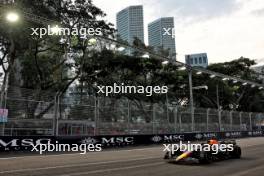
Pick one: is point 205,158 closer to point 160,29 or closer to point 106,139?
point 106,139

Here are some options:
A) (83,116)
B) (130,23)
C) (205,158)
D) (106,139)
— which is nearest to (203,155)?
(205,158)

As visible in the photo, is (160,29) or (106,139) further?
(160,29)

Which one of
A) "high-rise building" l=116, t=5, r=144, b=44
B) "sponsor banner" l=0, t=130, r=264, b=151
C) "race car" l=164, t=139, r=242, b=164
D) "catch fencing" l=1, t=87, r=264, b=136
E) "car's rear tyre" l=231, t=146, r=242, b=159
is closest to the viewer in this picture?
"race car" l=164, t=139, r=242, b=164

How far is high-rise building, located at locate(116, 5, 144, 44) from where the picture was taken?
3478 centimetres

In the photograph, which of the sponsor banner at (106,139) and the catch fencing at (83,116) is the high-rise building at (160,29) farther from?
the sponsor banner at (106,139)

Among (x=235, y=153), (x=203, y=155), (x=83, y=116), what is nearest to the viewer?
(x=203, y=155)

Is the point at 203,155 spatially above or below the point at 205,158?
above

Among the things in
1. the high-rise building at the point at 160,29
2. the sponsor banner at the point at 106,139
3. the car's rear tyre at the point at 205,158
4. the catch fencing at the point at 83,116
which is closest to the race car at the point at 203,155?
the car's rear tyre at the point at 205,158

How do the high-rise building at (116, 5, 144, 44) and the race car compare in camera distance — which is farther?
the high-rise building at (116, 5, 144, 44)

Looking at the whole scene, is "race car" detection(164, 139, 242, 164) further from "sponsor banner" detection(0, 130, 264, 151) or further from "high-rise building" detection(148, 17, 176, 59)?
"high-rise building" detection(148, 17, 176, 59)

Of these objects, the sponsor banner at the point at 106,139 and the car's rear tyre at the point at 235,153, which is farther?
the sponsor banner at the point at 106,139

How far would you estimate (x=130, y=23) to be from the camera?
38312mm

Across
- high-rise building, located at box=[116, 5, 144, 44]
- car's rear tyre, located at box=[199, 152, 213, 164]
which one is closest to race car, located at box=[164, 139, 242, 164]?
car's rear tyre, located at box=[199, 152, 213, 164]

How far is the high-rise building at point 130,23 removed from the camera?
3478cm
